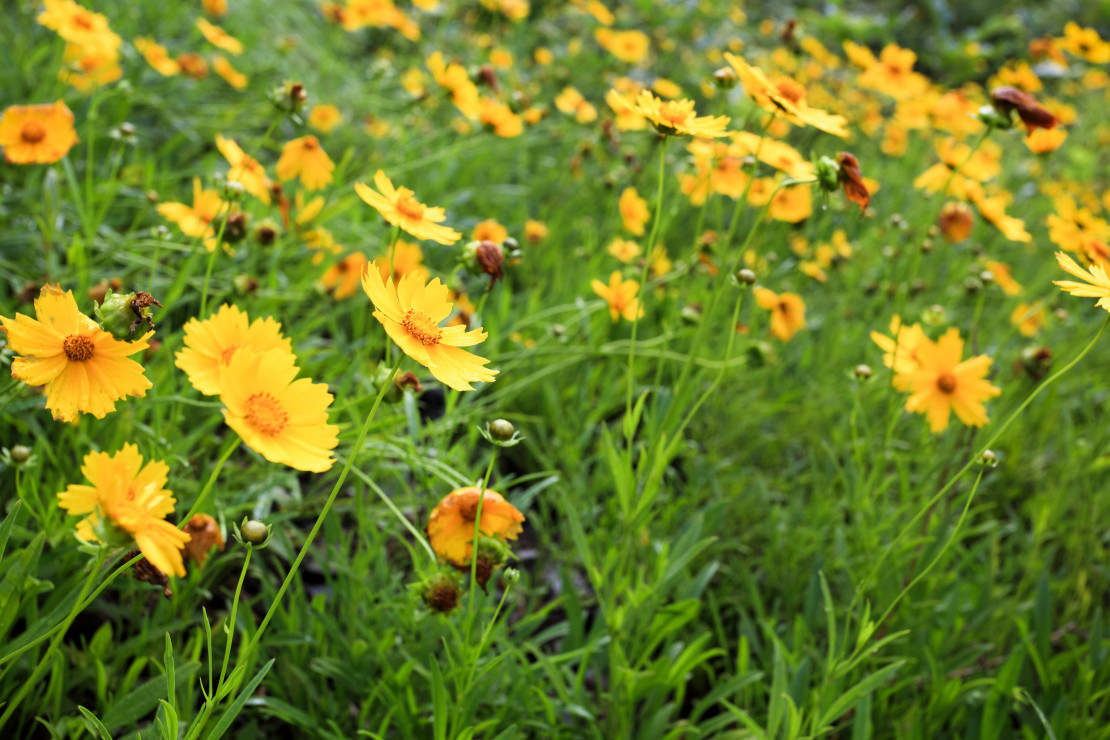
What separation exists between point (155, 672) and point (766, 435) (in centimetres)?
135

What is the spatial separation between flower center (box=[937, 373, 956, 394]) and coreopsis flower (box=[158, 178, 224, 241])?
121cm

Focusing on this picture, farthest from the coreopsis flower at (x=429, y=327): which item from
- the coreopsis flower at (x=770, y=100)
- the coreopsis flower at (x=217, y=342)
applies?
the coreopsis flower at (x=770, y=100)

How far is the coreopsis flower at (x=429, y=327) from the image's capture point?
70 cm

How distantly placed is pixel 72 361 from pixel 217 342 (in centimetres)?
12

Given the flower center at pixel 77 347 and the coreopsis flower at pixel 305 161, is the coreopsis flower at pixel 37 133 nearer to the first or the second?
the coreopsis flower at pixel 305 161

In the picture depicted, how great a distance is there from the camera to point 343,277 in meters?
1.68

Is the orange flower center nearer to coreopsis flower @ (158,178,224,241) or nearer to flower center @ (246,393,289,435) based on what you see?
flower center @ (246,393,289,435)

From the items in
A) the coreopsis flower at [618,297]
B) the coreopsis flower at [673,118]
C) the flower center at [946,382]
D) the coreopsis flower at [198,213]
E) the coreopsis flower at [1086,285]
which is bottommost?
the coreopsis flower at [618,297]

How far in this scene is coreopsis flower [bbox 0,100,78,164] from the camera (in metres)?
1.23

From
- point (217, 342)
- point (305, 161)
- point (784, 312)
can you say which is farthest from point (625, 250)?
point (217, 342)

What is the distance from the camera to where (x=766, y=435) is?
6.15 feet

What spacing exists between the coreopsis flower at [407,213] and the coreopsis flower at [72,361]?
11.7 inches

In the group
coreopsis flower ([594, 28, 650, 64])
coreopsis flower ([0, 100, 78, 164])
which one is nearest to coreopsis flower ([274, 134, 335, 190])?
coreopsis flower ([0, 100, 78, 164])

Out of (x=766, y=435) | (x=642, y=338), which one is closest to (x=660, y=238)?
(x=642, y=338)
